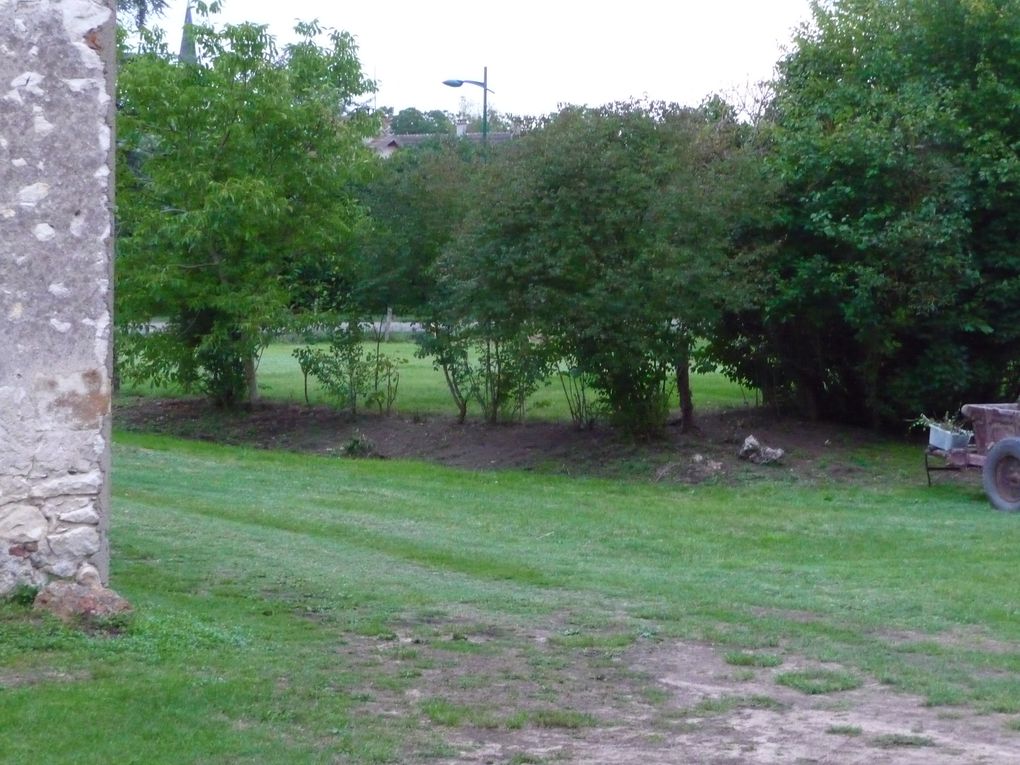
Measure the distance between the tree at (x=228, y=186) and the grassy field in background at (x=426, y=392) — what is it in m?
2.62

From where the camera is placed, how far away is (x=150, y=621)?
7.95 metres

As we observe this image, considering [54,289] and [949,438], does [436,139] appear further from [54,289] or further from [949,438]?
[54,289]

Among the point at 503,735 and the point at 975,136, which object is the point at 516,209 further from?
the point at 503,735

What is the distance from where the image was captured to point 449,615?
9.07 metres

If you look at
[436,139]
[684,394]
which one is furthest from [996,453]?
[436,139]

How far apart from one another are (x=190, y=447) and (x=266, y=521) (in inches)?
363

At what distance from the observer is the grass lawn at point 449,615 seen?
6.47 meters

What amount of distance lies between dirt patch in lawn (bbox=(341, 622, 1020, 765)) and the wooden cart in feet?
29.3

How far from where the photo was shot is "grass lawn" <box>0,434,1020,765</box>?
6469mm

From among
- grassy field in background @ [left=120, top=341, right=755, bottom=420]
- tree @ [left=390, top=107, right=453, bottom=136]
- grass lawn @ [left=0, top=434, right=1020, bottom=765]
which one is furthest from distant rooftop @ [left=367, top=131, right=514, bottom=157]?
tree @ [left=390, top=107, right=453, bottom=136]

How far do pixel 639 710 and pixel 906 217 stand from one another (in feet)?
45.6

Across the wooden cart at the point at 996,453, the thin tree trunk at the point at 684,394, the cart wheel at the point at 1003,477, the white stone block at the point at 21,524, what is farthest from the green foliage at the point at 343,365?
the white stone block at the point at 21,524

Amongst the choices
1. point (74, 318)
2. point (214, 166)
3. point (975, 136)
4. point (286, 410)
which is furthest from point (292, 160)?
point (74, 318)

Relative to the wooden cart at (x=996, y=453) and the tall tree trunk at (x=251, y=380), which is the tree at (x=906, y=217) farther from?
the tall tree trunk at (x=251, y=380)
